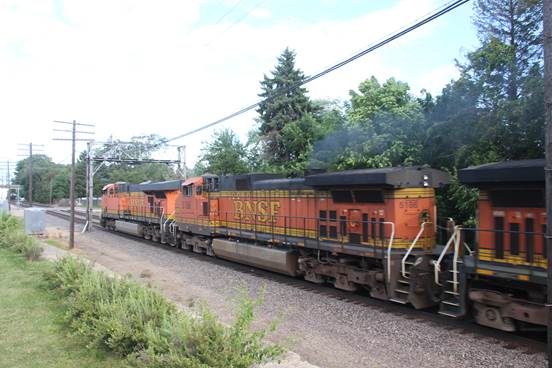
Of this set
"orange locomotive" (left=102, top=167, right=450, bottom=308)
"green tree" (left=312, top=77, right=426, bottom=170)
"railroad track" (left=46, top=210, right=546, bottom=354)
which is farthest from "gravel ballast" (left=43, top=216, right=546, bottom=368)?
"green tree" (left=312, top=77, right=426, bottom=170)

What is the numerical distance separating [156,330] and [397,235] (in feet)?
20.1

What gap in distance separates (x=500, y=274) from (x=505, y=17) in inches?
445

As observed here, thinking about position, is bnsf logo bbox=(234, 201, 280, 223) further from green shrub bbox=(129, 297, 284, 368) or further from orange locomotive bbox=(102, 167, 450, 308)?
green shrub bbox=(129, 297, 284, 368)

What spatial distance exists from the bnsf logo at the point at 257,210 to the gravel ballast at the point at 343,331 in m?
1.87

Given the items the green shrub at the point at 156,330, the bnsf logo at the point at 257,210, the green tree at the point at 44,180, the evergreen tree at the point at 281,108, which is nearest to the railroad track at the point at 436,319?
the bnsf logo at the point at 257,210

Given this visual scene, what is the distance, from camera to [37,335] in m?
7.25

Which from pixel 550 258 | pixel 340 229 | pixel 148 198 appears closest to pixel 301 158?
pixel 148 198

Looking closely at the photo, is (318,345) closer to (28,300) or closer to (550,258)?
(550,258)

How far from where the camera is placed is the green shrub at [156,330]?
4.64 meters

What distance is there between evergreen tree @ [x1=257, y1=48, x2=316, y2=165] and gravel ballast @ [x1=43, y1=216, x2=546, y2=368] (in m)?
20.1

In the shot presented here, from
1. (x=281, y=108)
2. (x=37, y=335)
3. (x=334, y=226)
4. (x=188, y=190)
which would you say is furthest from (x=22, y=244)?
(x=281, y=108)

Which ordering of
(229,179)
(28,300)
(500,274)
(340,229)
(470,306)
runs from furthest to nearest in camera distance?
(229,179) → (340,229) → (28,300) → (470,306) → (500,274)

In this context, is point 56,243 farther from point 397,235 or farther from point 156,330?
point 156,330

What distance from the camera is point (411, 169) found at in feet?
32.9
